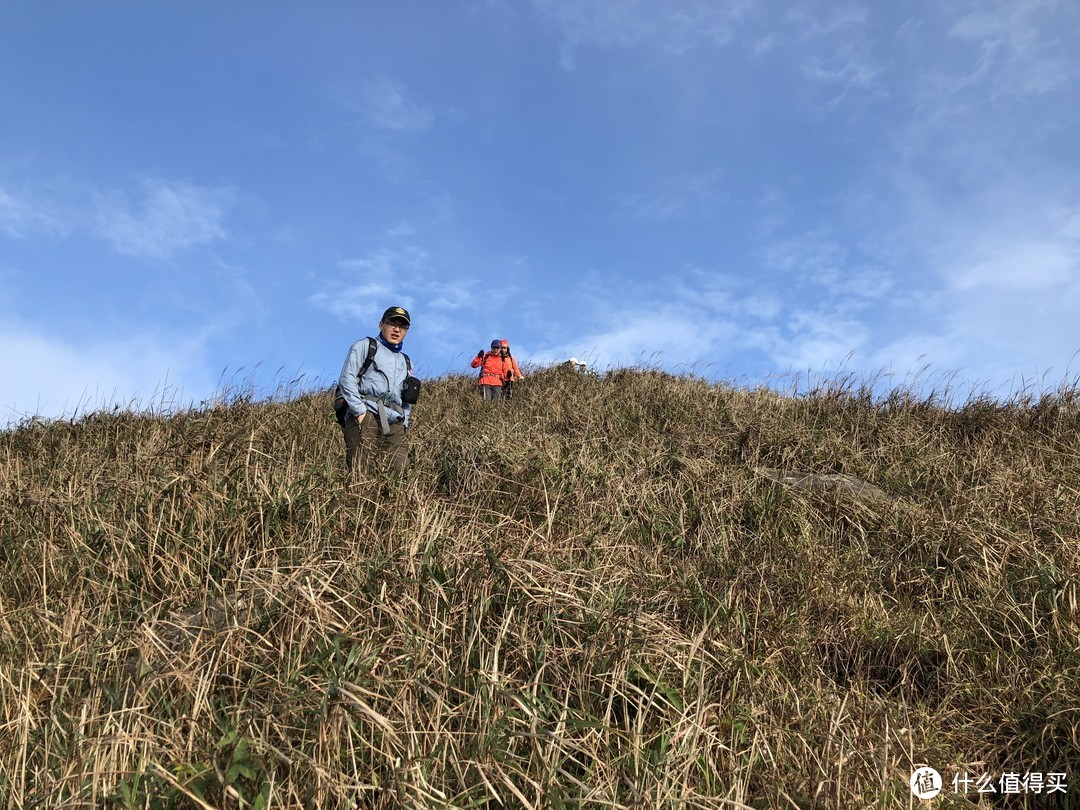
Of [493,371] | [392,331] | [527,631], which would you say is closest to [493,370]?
[493,371]

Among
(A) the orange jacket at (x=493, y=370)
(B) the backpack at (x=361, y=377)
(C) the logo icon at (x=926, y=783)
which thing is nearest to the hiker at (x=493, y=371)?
(A) the orange jacket at (x=493, y=370)

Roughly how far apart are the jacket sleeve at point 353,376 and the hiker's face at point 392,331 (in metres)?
0.25

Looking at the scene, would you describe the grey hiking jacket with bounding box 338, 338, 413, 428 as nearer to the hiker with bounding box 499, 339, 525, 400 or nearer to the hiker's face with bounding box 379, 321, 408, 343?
the hiker's face with bounding box 379, 321, 408, 343

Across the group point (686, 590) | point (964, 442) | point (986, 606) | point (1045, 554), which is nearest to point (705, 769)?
point (686, 590)

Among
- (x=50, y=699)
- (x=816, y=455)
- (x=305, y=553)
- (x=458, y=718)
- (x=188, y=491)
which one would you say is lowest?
(x=50, y=699)

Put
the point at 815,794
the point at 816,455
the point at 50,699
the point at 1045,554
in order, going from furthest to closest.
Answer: the point at 816,455, the point at 1045,554, the point at 50,699, the point at 815,794

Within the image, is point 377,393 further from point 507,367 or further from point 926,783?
point 507,367

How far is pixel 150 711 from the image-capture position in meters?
2.46

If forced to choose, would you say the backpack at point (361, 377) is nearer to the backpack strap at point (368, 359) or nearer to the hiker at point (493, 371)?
the backpack strap at point (368, 359)

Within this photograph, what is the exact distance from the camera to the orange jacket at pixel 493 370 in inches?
469

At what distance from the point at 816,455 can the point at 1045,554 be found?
2598 millimetres

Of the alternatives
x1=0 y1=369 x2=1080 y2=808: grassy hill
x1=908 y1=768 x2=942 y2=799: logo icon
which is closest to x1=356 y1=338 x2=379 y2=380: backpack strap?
x1=0 y1=369 x2=1080 y2=808: grassy hill

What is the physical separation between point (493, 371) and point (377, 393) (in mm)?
6288

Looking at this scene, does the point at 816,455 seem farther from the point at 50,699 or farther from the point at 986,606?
the point at 50,699
